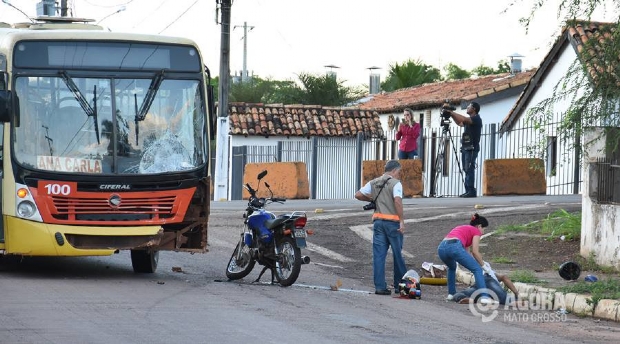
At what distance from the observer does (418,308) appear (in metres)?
13.7

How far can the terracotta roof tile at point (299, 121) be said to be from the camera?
47.3 meters

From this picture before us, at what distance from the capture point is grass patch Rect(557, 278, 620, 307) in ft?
46.8

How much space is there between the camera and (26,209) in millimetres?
14836

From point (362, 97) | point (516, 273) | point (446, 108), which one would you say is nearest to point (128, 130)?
point (516, 273)

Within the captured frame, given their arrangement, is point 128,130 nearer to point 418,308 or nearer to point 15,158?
point 15,158

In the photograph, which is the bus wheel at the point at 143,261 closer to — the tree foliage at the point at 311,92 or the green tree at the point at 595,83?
the green tree at the point at 595,83

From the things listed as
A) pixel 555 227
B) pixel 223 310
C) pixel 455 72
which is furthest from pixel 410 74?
pixel 223 310

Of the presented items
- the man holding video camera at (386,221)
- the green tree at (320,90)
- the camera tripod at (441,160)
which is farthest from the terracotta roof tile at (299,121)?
the man holding video camera at (386,221)

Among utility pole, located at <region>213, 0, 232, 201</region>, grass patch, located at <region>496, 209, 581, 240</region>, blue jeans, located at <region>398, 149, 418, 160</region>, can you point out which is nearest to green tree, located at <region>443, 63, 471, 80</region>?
utility pole, located at <region>213, 0, 232, 201</region>

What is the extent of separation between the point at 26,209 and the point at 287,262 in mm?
3335

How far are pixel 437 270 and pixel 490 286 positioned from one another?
2.48 metres

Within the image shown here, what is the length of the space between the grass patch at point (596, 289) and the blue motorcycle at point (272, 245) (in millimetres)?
3364

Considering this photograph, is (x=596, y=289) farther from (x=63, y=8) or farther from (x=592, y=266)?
(x=63, y=8)

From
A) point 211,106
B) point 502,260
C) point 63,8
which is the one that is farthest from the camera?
point 63,8
